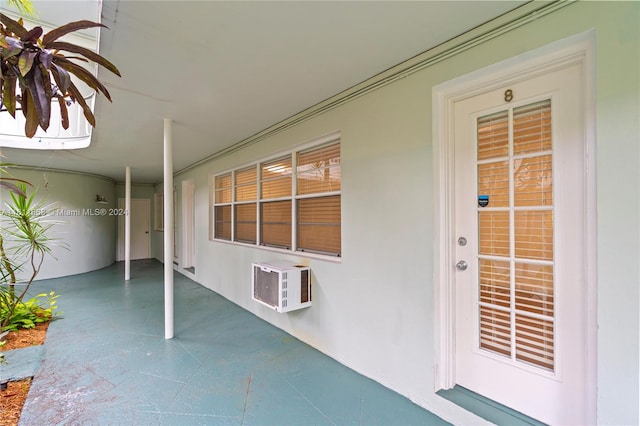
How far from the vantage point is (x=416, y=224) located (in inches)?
84.4

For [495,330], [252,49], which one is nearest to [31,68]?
[252,49]

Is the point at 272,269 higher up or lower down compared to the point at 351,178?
lower down

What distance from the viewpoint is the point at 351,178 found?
269 cm

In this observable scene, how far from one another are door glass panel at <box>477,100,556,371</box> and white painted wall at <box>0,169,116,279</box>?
770 centimetres

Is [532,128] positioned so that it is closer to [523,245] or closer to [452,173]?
[452,173]

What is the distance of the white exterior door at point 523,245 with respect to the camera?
1575mm

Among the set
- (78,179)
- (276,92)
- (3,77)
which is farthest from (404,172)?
(78,179)

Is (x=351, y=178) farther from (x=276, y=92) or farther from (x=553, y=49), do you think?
(x=553, y=49)

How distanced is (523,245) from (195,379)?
2.77 m

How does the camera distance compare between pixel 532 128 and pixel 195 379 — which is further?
pixel 195 379

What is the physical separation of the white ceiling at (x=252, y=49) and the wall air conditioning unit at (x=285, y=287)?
5.76ft

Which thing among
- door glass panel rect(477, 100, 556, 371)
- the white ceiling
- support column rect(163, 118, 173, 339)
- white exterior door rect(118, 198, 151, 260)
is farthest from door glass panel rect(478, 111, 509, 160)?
white exterior door rect(118, 198, 151, 260)

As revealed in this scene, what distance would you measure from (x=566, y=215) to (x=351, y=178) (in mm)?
1580

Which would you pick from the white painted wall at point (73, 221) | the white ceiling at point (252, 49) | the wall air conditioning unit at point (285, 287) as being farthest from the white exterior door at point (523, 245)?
the white painted wall at point (73, 221)
